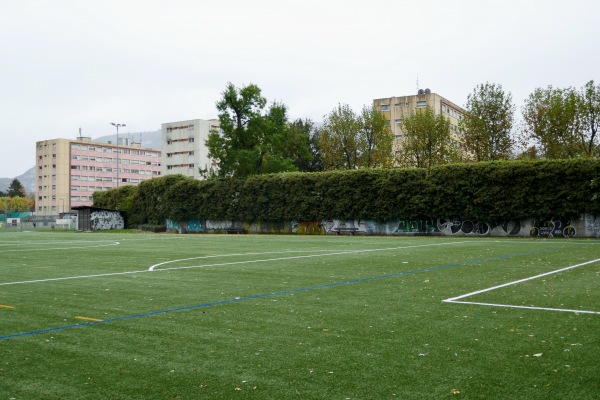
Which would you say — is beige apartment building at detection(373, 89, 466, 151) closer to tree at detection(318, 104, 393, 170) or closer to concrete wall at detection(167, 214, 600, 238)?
tree at detection(318, 104, 393, 170)

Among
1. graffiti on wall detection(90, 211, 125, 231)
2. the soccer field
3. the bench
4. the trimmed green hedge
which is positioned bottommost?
the soccer field

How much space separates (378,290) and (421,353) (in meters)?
4.85

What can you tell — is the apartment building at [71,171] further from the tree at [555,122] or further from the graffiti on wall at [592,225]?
the graffiti on wall at [592,225]

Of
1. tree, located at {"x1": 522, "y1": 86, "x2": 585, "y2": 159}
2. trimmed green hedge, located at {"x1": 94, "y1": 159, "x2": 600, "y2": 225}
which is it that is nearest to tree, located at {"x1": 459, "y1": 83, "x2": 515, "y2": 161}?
tree, located at {"x1": 522, "y1": 86, "x2": 585, "y2": 159}

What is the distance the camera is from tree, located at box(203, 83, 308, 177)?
63188 mm

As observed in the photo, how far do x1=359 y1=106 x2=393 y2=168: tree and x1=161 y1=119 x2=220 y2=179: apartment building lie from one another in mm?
78089

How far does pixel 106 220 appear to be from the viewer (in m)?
61.2

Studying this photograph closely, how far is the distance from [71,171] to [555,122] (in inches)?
5289

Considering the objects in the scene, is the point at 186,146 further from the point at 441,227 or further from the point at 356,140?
the point at 441,227

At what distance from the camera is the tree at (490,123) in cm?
5128

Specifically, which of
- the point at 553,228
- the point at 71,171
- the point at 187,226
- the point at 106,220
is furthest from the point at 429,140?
the point at 71,171

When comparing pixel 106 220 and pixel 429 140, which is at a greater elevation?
pixel 429 140

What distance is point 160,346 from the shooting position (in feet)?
21.9

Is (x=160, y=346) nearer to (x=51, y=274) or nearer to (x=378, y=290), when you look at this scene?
(x=378, y=290)
